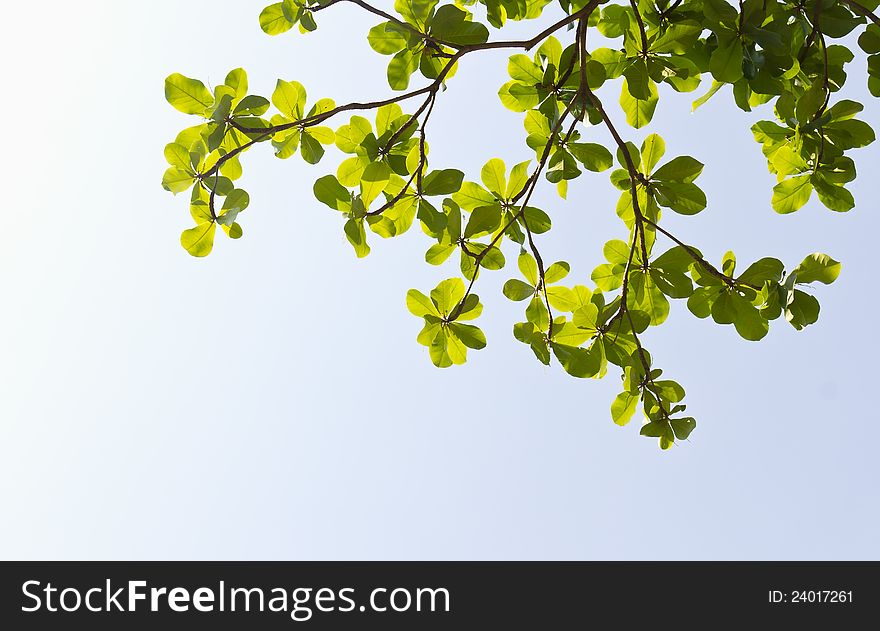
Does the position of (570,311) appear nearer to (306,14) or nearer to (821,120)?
(821,120)

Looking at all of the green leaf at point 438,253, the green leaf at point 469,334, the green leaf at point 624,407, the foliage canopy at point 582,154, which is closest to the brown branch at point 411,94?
the foliage canopy at point 582,154

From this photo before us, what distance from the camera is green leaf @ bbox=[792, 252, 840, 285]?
5.73 feet

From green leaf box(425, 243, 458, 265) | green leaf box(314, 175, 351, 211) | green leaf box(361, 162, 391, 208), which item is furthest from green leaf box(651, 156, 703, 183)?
green leaf box(314, 175, 351, 211)

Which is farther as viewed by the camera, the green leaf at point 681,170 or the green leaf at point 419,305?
the green leaf at point 419,305

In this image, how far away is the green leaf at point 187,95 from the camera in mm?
1810

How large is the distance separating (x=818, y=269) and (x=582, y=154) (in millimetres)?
670

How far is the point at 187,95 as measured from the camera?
1.83m

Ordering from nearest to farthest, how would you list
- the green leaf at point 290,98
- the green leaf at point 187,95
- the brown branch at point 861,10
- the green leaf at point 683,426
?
the brown branch at point 861,10, the green leaf at point 187,95, the green leaf at point 290,98, the green leaf at point 683,426

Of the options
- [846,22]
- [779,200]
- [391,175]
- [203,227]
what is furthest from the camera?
[779,200]

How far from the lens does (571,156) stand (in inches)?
79.8

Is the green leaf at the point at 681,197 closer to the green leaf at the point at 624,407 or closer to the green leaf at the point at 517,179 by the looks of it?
the green leaf at the point at 517,179

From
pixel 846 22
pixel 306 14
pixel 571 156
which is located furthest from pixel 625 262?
pixel 306 14

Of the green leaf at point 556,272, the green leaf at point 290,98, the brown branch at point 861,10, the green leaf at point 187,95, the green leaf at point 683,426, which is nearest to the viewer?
the brown branch at point 861,10

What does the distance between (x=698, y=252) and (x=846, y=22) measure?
0.63 m
